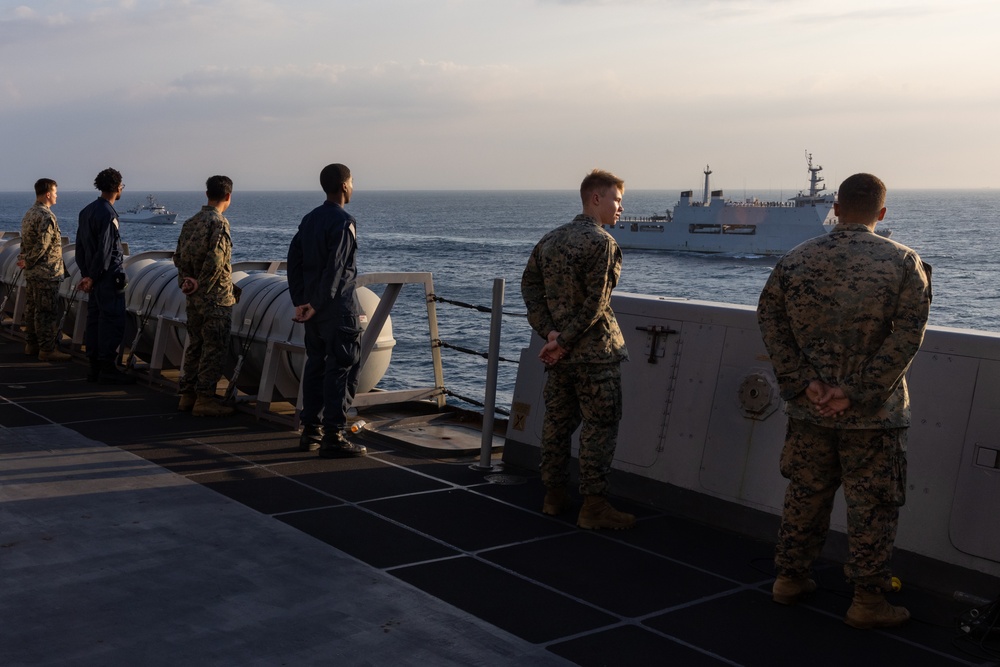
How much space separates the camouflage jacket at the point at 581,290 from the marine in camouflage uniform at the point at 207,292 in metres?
3.75

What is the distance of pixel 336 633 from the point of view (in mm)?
4141

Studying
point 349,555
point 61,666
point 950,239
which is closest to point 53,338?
point 349,555

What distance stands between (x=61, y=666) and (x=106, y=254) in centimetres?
684

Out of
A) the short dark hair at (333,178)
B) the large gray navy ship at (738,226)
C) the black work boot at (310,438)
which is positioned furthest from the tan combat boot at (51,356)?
the large gray navy ship at (738,226)

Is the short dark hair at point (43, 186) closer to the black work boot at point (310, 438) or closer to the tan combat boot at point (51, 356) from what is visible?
the tan combat boot at point (51, 356)

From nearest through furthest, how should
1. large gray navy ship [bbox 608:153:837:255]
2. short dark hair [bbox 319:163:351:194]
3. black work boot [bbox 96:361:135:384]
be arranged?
short dark hair [bbox 319:163:351:194] → black work boot [bbox 96:361:135:384] → large gray navy ship [bbox 608:153:837:255]

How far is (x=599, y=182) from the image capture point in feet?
19.0

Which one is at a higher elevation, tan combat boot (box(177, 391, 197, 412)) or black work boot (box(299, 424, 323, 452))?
black work boot (box(299, 424, 323, 452))

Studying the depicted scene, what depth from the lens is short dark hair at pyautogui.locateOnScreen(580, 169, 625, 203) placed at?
19.0 ft

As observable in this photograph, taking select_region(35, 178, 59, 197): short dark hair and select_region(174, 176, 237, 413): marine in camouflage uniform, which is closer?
select_region(174, 176, 237, 413): marine in camouflage uniform

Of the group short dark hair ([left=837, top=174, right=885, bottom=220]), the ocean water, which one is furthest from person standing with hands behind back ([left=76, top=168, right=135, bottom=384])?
the ocean water

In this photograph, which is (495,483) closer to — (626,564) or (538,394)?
(538,394)

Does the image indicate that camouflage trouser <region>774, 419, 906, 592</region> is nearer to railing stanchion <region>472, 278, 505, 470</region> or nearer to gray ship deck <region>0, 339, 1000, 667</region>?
gray ship deck <region>0, 339, 1000, 667</region>

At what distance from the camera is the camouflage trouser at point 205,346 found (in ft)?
28.2
